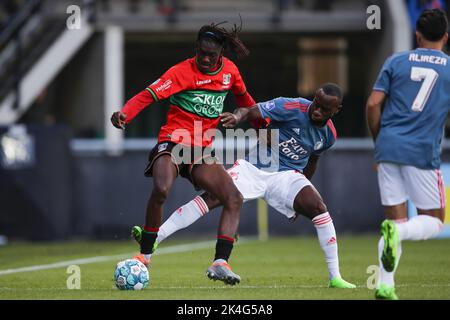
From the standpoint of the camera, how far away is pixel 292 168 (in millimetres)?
10219

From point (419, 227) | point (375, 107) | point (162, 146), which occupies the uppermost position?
point (375, 107)

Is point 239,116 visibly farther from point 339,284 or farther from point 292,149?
point 339,284

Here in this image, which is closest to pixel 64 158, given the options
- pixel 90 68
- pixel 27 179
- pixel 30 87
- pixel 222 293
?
pixel 27 179

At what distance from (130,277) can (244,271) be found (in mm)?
2864

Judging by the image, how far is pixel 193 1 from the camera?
2592 cm

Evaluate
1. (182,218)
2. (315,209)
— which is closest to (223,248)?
(315,209)

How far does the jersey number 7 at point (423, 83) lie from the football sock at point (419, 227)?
815 millimetres

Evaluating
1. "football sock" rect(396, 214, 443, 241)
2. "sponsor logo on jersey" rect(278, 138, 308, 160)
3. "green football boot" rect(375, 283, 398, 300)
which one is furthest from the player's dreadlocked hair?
"green football boot" rect(375, 283, 398, 300)

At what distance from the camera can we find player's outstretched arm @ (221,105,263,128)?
358 inches

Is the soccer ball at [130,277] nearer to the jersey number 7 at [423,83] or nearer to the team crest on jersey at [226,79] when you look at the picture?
the team crest on jersey at [226,79]

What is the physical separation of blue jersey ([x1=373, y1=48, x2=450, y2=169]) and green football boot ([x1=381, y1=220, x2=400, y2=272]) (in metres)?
0.58

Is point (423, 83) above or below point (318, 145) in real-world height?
above

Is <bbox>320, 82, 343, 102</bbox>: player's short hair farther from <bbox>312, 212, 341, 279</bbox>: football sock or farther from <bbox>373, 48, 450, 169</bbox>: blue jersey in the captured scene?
<bbox>373, 48, 450, 169</bbox>: blue jersey

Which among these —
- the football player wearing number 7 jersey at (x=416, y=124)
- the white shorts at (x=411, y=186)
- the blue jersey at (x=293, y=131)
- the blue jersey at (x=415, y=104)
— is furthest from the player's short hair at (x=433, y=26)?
the blue jersey at (x=293, y=131)
